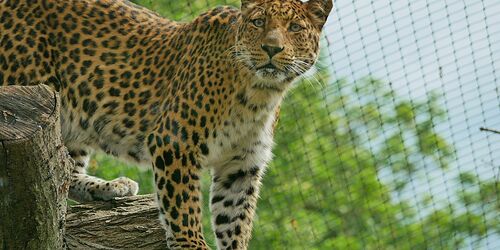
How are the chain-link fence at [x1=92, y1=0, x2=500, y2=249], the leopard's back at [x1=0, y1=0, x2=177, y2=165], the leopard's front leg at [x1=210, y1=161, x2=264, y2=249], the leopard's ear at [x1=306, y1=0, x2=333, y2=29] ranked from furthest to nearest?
1. the chain-link fence at [x1=92, y1=0, x2=500, y2=249]
2. the leopard's back at [x1=0, y1=0, x2=177, y2=165]
3. the leopard's front leg at [x1=210, y1=161, x2=264, y2=249]
4. the leopard's ear at [x1=306, y1=0, x2=333, y2=29]

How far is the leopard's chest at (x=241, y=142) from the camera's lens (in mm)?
8055

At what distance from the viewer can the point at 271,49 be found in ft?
25.3

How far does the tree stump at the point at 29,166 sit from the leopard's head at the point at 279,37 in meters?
2.75

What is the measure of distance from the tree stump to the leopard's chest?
9.29 ft

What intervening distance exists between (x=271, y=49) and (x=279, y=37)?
0.35 ft

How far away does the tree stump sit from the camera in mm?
4816

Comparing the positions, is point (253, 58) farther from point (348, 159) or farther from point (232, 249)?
point (348, 159)

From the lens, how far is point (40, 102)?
16.2ft

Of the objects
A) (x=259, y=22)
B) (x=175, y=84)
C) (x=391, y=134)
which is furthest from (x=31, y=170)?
(x=391, y=134)

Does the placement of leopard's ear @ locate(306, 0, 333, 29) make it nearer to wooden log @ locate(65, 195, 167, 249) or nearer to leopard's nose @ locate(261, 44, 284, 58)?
leopard's nose @ locate(261, 44, 284, 58)

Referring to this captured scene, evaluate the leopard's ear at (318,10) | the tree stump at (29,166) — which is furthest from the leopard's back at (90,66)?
the tree stump at (29,166)

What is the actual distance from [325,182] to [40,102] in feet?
36.7

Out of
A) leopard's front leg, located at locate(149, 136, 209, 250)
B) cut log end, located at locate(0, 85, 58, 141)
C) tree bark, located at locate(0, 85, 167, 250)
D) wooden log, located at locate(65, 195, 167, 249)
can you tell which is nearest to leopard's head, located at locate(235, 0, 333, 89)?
leopard's front leg, located at locate(149, 136, 209, 250)

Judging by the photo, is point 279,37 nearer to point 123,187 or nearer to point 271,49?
point 271,49
